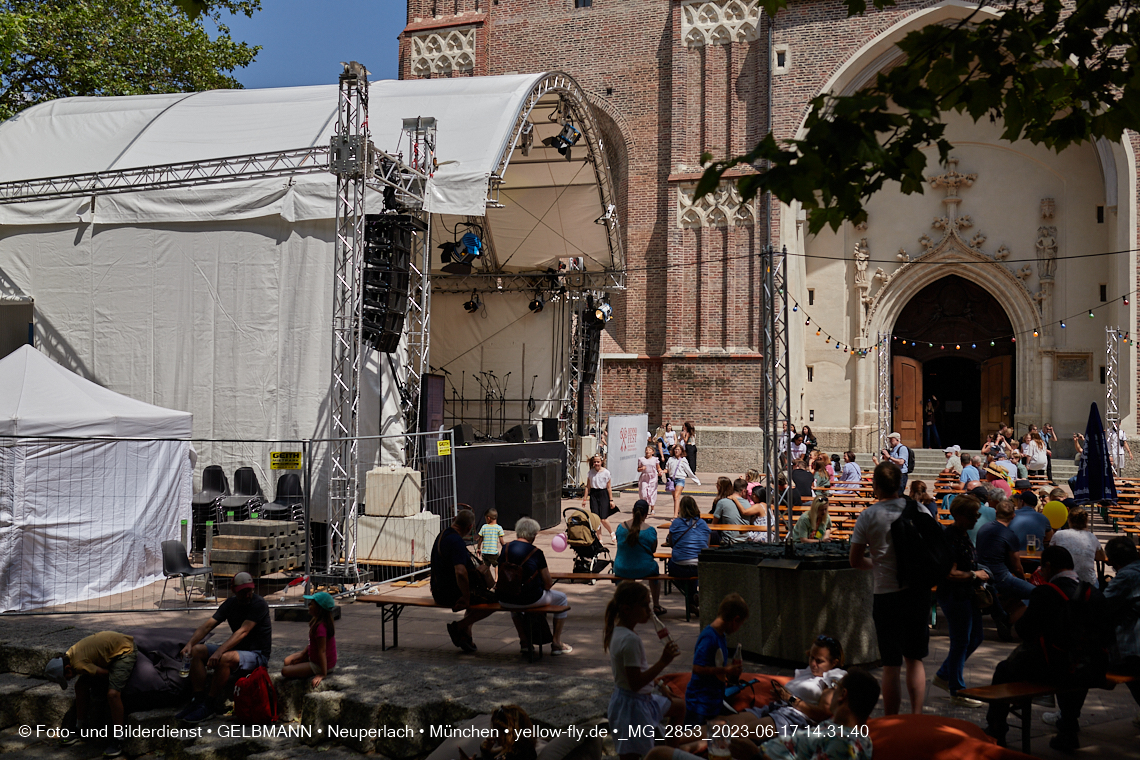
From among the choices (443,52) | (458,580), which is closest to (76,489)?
(458,580)

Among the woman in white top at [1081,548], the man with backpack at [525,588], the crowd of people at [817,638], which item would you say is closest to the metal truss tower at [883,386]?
the crowd of people at [817,638]

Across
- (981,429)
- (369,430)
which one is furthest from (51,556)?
(981,429)

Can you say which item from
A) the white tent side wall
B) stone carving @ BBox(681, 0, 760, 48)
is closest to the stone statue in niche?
stone carving @ BBox(681, 0, 760, 48)

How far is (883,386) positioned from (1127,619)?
Answer: 1911 centimetres

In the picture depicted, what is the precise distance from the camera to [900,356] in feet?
79.4

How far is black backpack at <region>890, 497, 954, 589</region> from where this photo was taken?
4.85 m

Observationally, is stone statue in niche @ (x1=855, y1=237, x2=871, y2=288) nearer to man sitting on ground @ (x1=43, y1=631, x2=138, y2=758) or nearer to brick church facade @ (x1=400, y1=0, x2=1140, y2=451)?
brick church facade @ (x1=400, y1=0, x2=1140, y2=451)

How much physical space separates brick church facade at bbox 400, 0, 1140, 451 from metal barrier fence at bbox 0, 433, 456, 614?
12009 mm

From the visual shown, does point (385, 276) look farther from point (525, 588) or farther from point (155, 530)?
point (525, 588)

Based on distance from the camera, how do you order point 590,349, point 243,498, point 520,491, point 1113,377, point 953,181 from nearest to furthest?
point 243,498 → point 520,491 → point 590,349 → point 1113,377 → point 953,181

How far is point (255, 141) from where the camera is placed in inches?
582

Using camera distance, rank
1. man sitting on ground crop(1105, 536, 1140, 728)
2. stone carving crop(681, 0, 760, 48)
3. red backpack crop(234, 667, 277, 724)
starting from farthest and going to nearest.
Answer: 1. stone carving crop(681, 0, 760, 48)
2. red backpack crop(234, 667, 277, 724)
3. man sitting on ground crop(1105, 536, 1140, 728)

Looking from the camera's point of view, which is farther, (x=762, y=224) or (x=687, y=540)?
(x=762, y=224)

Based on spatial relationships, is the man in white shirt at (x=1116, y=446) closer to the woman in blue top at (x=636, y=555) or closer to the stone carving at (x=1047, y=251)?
the stone carving at (x=1047, y=251)
